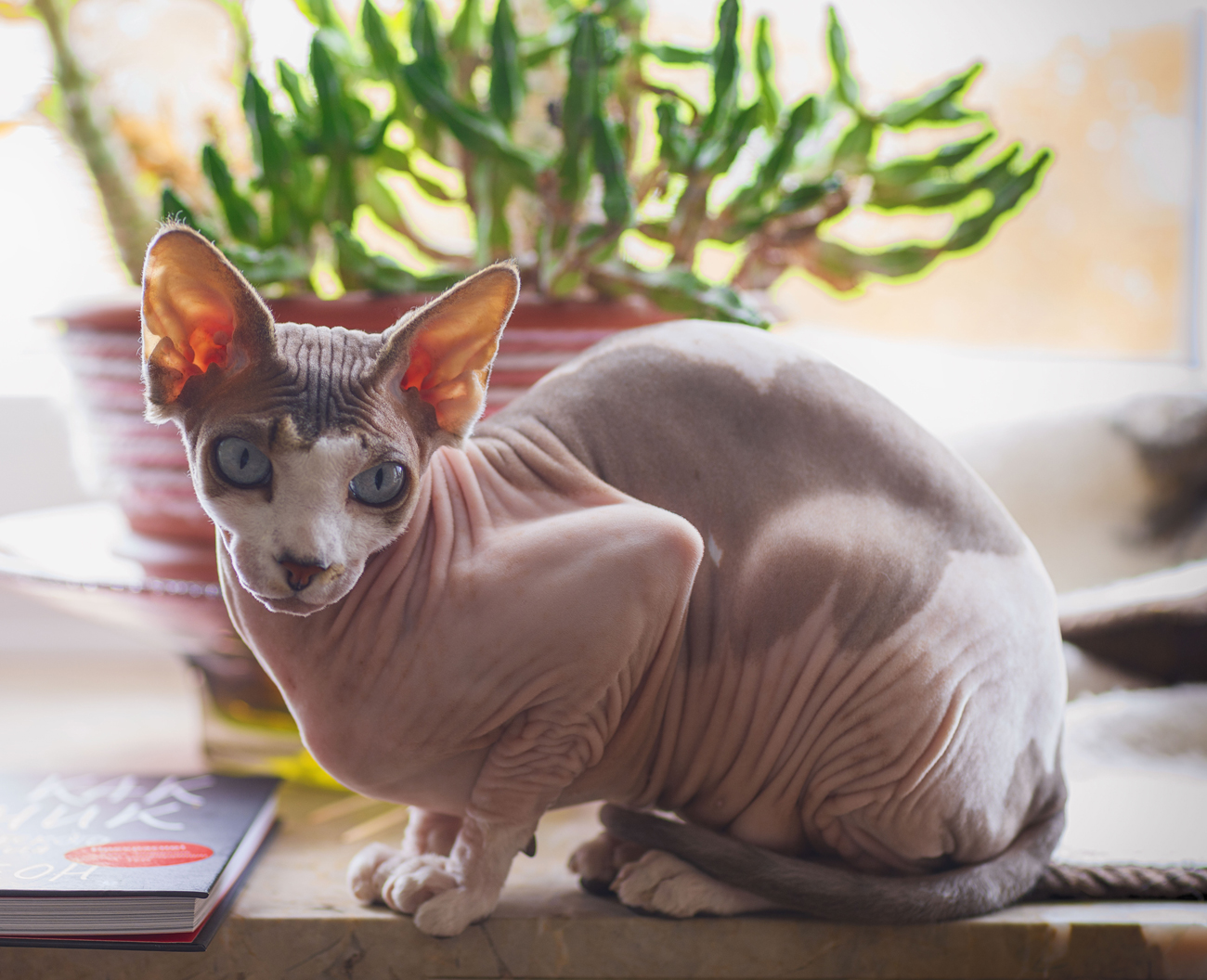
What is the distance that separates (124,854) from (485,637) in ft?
1.02

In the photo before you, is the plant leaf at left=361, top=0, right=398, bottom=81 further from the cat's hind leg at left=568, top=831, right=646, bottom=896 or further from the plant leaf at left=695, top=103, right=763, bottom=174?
the cat's hind leg at left=568, top=831, right=646, bottom=896

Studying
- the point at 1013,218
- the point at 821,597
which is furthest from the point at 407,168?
the point at 1013,218

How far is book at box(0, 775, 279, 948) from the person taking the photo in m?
0.57

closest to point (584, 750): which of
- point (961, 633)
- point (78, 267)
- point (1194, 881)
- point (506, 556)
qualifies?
point (506, 556)

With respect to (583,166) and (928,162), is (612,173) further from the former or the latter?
(928,162)

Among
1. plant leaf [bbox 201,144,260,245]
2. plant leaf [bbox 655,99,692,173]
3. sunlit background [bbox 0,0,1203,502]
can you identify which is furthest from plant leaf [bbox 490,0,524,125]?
sunlit background [bbox 0,0,1203,502]

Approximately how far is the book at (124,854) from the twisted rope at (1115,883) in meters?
0.57

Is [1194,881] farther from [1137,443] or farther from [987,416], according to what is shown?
[987,416]

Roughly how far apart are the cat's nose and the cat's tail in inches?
12.0

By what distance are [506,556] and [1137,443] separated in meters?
0.85

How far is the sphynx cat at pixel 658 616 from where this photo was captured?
50 centimetres

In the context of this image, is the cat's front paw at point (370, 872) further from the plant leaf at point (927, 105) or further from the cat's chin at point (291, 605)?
Result: the plant leaf at point (927, 105)

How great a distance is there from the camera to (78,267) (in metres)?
1.33

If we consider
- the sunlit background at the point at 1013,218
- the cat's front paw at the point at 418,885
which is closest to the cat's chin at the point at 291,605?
the cat's front paw at the point at 418,885
